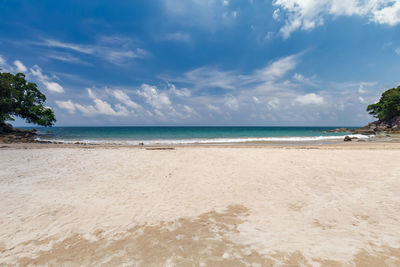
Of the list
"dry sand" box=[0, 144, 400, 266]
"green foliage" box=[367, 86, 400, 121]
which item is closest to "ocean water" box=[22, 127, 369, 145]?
"green foliage" box=[367, 86, 400, 121]

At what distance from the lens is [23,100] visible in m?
31.5

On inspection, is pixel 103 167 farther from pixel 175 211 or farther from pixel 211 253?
pixel 211 253

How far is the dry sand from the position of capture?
3.44 meters

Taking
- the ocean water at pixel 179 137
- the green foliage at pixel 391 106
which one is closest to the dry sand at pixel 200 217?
the ocean water at pixel 179 137

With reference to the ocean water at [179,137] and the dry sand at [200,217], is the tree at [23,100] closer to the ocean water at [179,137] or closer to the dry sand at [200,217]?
the ocean water at [179,137]

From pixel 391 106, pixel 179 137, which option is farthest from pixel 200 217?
pixel 391 106

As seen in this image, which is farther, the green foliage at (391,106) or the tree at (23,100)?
the green foliage at (391,106)

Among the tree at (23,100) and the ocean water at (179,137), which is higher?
the tree at (23,100)

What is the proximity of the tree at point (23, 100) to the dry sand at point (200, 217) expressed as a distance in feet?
93.9

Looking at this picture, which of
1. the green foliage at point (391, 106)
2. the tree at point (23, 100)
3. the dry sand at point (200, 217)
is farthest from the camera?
the green foliage at point (391, 106)

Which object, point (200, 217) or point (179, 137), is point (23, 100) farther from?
point (200, 217)

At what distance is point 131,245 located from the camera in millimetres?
3801

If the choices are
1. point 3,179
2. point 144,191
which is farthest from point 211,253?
point 3,179

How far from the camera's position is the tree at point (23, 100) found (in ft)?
91.6
